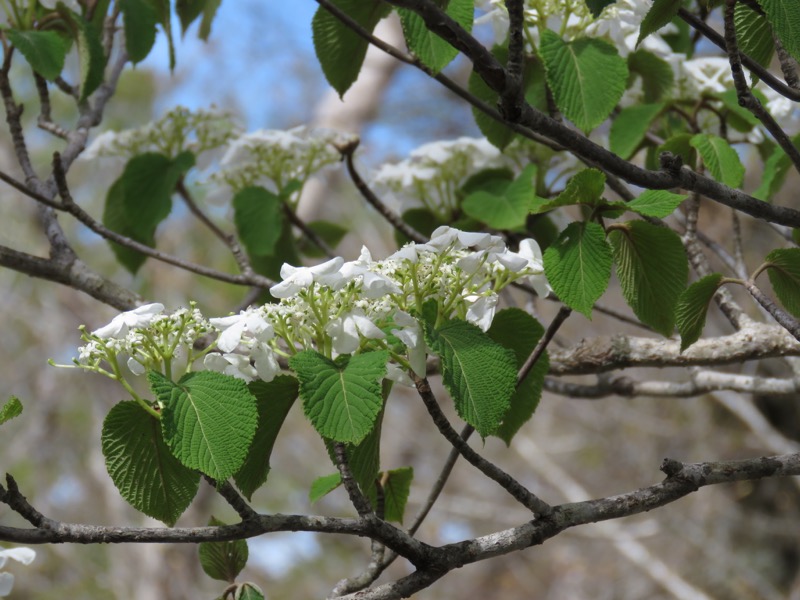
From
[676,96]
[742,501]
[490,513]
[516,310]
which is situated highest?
[742,501]

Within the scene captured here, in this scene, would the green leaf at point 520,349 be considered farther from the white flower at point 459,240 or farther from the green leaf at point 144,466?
the green leaf at point 144,466

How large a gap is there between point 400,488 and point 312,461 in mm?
8603

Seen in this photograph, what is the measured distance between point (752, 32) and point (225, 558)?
985mm

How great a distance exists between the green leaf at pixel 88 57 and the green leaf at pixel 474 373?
1.12 metres

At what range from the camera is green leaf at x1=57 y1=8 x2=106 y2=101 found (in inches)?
67.6

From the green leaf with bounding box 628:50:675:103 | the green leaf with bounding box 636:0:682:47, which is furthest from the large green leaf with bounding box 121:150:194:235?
the green leaf with bounding box 636:0:682:47

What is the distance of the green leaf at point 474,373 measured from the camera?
0.90m

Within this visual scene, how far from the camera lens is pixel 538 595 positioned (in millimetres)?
9453

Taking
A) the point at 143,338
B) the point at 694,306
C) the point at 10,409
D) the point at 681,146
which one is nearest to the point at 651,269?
the point at 694,306

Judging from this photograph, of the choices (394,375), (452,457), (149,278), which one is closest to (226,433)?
(394,375)

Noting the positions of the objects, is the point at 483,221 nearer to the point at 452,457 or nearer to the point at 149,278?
the point at 452,457

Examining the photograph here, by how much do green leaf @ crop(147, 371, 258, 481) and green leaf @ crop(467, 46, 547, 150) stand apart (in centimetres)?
93

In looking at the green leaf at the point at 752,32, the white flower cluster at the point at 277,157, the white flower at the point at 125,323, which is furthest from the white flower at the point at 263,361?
the white flower cluster at the point at 277,157

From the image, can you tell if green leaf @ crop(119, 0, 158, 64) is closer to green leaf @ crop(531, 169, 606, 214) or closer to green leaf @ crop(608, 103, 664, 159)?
green leaf @ crop(608, 103, 664, 159)
